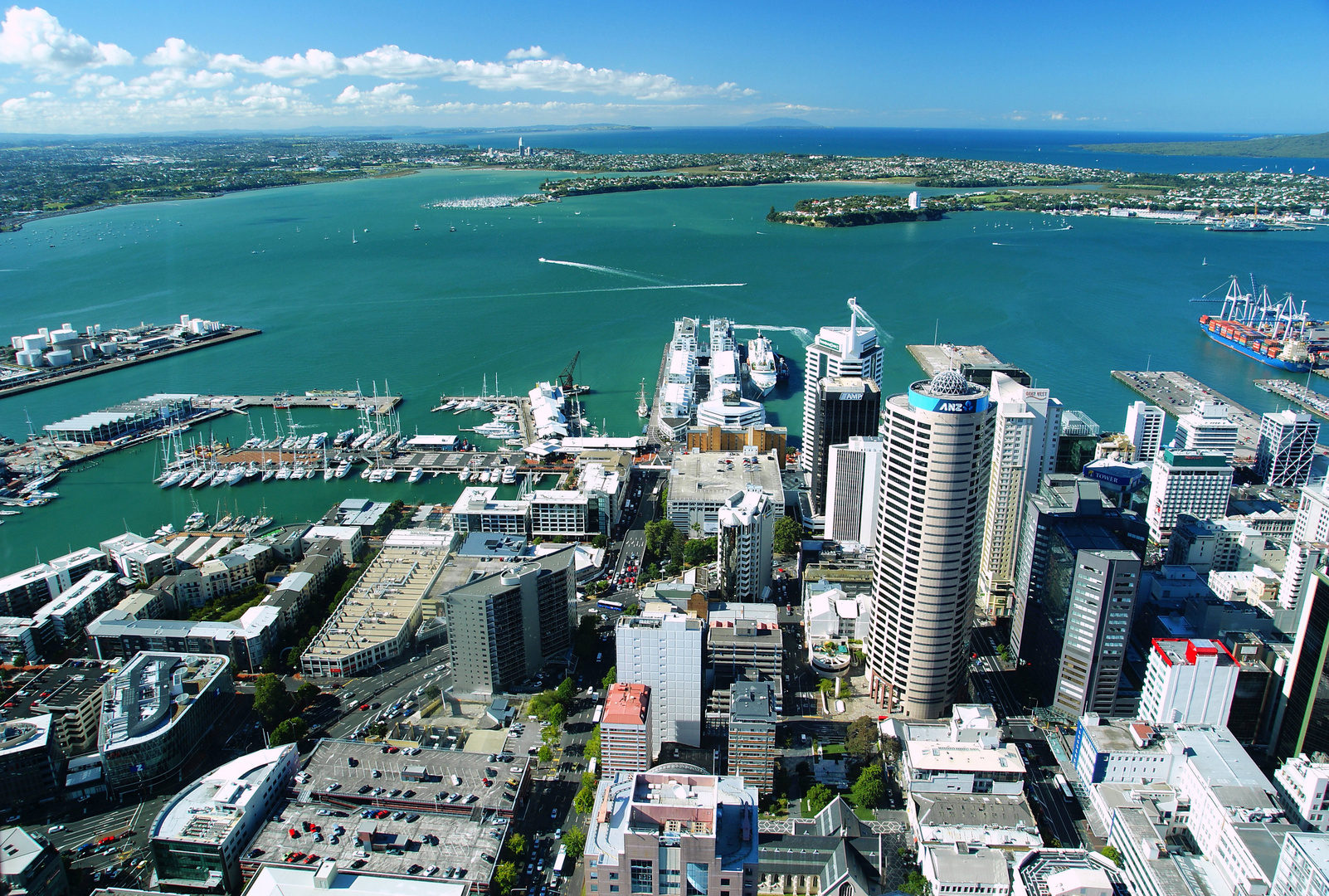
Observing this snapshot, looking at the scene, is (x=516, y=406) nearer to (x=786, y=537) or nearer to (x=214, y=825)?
(x=786, y=537)

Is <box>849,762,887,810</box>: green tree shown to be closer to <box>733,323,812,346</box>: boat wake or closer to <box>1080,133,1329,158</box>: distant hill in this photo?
<box>733,323,812,346</box>: boat wake

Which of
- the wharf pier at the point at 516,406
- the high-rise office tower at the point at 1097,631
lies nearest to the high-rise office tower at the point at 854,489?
the high-rise office tower at the point at 1097,631

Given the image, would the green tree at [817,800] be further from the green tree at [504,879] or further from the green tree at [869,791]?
the green tree at [504,879]

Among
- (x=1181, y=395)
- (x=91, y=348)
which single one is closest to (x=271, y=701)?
(x=91, y=348)

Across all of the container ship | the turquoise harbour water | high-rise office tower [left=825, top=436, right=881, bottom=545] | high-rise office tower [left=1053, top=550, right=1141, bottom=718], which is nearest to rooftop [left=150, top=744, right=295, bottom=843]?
the turquoise harbour water

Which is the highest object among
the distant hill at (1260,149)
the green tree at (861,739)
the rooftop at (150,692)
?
the distant hill at (1260,149)

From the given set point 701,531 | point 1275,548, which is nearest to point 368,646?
point 701,531
